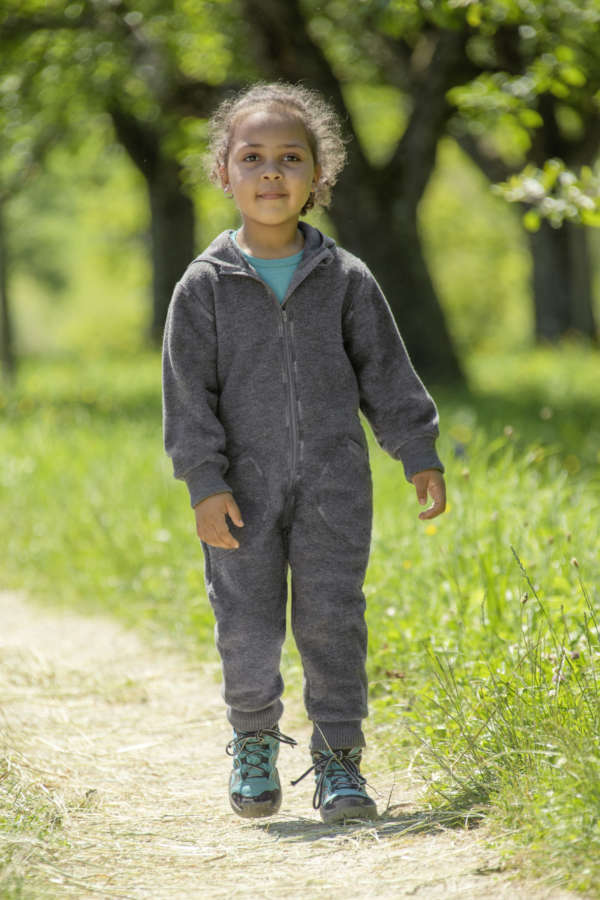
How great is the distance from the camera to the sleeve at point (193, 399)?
276cm

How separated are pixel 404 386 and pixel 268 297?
42cm

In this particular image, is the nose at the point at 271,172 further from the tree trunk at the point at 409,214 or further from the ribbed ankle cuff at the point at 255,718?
the tree trunk at the point at 409,214

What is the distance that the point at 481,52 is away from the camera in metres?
12.9

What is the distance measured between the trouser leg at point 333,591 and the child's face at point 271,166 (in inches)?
25.2

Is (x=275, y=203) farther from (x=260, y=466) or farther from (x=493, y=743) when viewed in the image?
(x=493, y=743)

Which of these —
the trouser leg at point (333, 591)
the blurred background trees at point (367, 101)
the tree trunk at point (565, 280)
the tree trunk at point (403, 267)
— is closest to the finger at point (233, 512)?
the trouser leg at point (333, 591)

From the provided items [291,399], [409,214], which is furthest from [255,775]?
[409,214]

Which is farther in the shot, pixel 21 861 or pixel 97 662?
pixel 97 662

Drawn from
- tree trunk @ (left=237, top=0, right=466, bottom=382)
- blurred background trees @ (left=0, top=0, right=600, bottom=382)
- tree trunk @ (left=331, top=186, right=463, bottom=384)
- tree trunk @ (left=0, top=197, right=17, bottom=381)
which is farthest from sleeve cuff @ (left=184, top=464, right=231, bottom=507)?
tree trunk @ (left=0, top=197, right=17, bottom=381)

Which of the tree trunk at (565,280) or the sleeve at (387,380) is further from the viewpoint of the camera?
the tree trunk at (565,280)

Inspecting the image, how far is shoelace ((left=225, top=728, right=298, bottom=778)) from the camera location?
2.98 m

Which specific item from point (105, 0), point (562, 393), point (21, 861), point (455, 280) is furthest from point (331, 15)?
point (455, 280)

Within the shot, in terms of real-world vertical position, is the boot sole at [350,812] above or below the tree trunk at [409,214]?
below

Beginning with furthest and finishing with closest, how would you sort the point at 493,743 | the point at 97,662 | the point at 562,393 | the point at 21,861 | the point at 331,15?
the point at 331,15
the point at 562,393
the point at 97,662
the point at 493,743
the point at 21,861
